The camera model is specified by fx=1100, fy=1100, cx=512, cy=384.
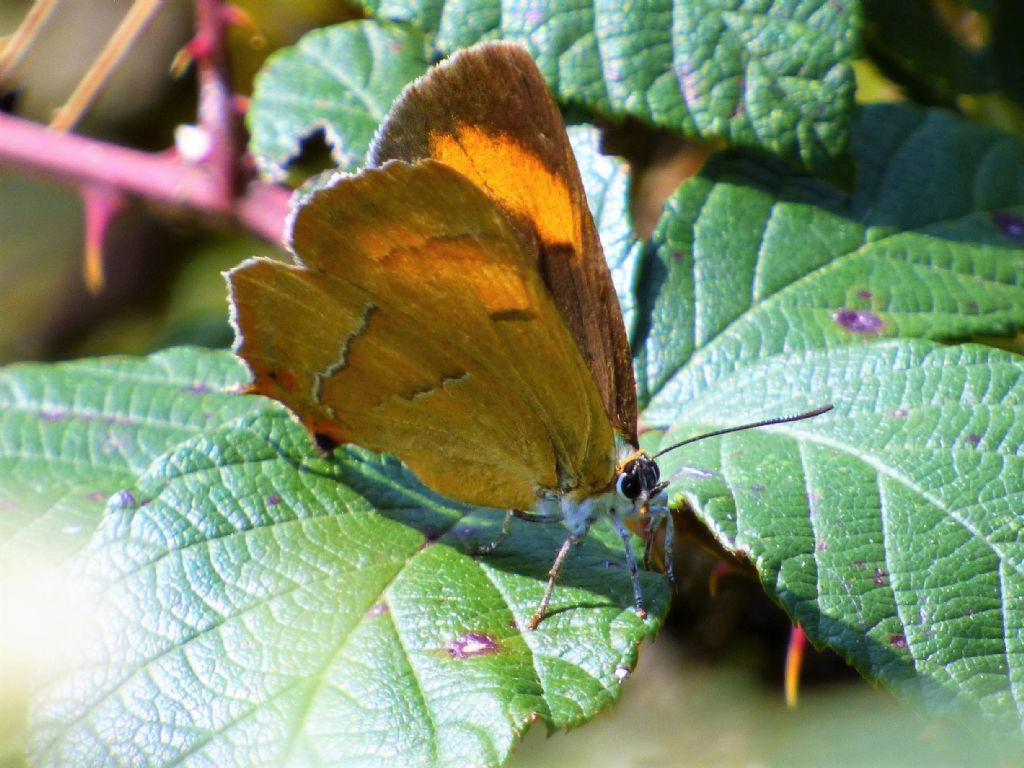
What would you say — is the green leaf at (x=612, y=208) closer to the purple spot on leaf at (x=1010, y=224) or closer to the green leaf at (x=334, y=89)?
the green leaf at (x=334, y=89)

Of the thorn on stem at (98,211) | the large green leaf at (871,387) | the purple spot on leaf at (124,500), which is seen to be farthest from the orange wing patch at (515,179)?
the thorn on stem at (98,211)

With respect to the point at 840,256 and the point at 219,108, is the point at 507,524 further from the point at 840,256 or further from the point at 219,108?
the point at 219,108

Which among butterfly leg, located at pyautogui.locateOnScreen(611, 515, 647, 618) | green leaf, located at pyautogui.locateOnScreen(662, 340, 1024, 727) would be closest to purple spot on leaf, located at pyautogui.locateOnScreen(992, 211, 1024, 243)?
green leaf, located at pyautogui.locateOnScreen(662, 340, 1024, 727)

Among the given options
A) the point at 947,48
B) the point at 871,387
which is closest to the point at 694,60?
the point at 871,387

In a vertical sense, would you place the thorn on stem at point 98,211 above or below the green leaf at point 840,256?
above

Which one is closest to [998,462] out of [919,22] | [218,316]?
[919,22]

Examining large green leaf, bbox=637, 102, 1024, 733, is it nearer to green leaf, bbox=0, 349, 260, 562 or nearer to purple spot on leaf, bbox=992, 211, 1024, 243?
purple spot on leaf, bbox=992, 211, 1024, 243
